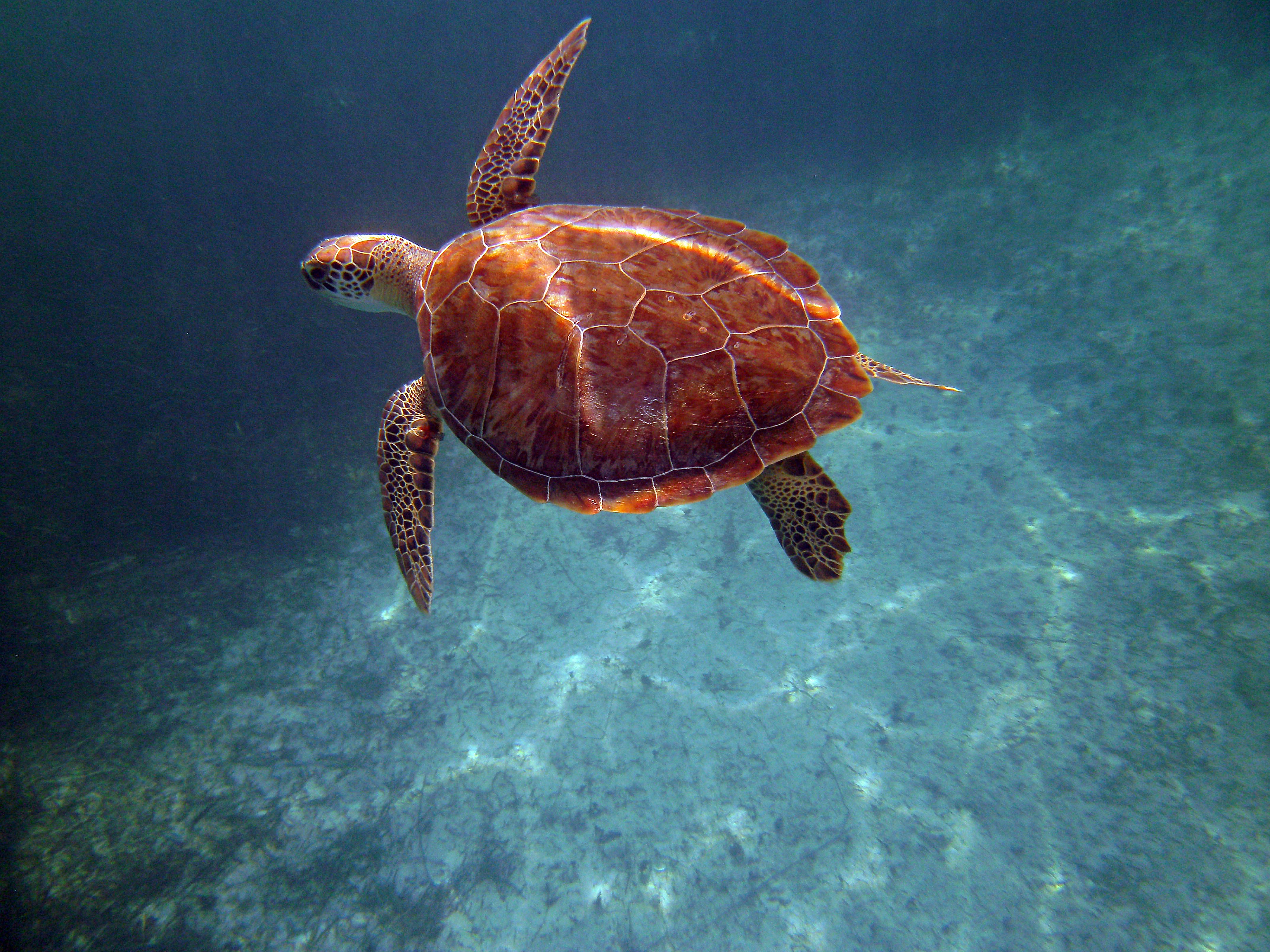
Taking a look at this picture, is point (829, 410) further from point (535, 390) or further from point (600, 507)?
point (535, 390)

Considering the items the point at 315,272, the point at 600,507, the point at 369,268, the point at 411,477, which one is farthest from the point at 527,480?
the point at 315,272

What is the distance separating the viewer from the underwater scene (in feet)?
8.36

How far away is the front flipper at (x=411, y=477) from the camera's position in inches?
98.2

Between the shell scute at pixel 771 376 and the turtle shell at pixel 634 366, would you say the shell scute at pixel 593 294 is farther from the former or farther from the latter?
the shell scute at pixel 771 376

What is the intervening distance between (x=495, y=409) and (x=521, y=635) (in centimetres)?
215

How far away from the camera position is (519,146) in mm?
3236

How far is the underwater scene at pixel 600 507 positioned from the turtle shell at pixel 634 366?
21mm

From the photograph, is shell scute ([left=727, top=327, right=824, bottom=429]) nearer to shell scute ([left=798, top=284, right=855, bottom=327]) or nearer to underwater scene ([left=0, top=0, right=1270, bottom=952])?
underwater scene ([left=0, top=0, right=1270, bottom=952])

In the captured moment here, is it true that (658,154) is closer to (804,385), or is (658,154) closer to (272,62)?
(272,62)

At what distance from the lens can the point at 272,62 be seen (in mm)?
4590

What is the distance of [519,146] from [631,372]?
7.69 feet

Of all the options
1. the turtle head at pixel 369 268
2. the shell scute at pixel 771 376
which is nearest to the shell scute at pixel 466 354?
the turtle head at pixel 369 268

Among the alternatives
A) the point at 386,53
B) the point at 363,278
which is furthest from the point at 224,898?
the point at 386,53

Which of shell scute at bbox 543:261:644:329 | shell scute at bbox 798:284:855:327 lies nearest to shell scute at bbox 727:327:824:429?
shell scute at bbox 798:284:855:327
